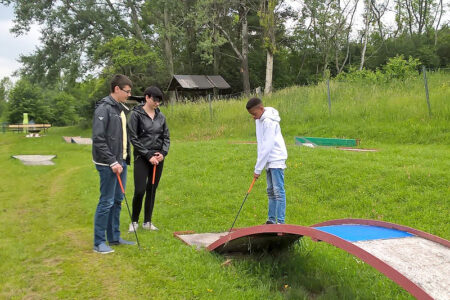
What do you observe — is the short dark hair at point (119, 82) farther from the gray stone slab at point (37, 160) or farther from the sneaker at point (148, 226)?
the gray stone slab at point (37, 160)

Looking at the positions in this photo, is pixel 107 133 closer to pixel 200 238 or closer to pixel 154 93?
pixel 154 93

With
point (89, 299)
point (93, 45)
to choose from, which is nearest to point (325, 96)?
point (89, 299)

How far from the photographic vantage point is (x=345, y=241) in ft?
10.7

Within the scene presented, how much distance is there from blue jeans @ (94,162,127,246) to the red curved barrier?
3.72 feet

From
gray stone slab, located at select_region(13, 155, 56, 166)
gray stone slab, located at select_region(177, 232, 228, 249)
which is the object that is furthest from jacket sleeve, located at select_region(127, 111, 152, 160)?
gray stone slab, located at select_region(13, 155, 56, 166)

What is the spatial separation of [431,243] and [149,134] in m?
3.29

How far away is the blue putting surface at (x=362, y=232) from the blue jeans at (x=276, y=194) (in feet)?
3.41

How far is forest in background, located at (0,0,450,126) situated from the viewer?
30.5 meters

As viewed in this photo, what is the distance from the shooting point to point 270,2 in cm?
2712

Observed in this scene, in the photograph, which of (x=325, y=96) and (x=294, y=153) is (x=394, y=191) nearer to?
(x=294, y=153)

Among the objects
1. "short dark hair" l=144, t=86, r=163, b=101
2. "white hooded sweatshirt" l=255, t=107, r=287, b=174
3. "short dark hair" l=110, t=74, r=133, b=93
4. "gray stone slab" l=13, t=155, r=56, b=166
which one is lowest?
"gray stone slab" l=13, t=155, r=56, b=166

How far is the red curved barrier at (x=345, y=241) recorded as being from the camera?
282 cm

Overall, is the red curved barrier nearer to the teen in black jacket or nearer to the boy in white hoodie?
the boy in white hoodie

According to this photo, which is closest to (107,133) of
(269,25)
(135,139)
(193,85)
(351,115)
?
(135,139)
